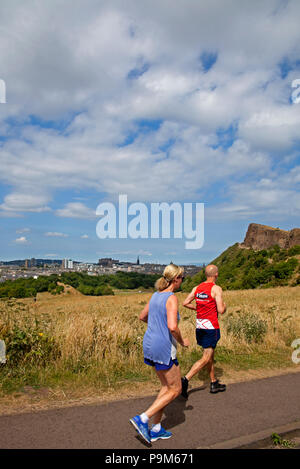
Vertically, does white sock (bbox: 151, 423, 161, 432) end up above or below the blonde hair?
below

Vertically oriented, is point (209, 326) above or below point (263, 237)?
below

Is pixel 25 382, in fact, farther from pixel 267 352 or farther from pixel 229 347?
pixel 267 352

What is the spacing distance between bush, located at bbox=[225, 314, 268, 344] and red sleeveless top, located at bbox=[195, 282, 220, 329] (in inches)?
142

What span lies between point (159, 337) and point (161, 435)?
107cm

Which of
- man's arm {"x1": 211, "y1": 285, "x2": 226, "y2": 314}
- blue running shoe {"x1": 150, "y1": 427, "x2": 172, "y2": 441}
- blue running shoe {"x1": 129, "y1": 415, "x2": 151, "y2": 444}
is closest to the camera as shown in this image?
blue running shoe {"x1": 129, "y1": 415, "x2": 151, "y2": 444}

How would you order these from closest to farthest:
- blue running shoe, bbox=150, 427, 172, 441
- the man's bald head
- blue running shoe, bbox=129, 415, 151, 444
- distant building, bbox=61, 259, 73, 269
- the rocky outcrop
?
blue running shoe, bbox=129, 415, 151, 444 < blue running shoe, bbox=150, 427, 172, 441 < the man's bald head < distant building, bbox=61, 259, 73, 269 < the rocky outcrop

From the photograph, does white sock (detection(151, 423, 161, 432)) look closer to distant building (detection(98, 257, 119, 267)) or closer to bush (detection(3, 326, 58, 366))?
bush (detection(3, 326, 58, 366))

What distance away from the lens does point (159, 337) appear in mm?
3967

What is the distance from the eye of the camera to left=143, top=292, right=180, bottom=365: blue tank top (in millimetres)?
3943

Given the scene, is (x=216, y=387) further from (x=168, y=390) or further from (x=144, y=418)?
(x=144, y=418)

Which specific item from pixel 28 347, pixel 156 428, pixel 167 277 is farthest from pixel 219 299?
pixel 28 347

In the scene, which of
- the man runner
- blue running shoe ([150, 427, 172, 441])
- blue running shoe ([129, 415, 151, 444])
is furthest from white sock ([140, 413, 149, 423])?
the man runner

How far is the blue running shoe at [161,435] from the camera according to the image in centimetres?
393
